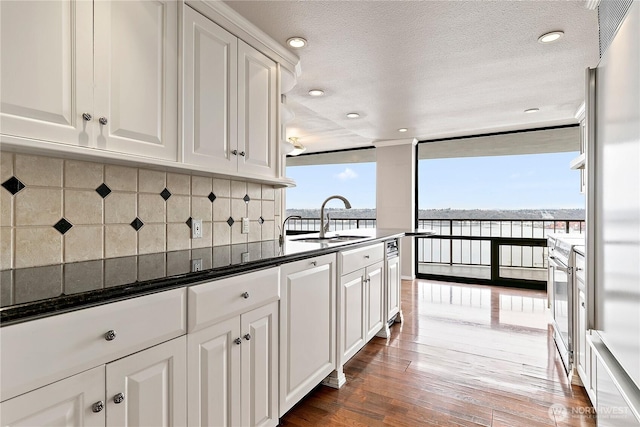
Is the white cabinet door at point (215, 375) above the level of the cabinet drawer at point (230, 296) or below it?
below

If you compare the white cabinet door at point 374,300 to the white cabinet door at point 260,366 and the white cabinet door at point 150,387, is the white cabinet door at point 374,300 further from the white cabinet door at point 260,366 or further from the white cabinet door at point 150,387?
the white cabinet door at point 150,387

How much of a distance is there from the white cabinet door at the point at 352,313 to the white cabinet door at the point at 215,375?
98cm

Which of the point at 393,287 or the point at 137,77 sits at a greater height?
the point at 137,77

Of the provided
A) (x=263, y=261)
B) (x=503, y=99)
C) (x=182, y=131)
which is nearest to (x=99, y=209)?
(x=182, y=131)

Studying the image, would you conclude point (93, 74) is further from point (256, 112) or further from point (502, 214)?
point (502, 214)

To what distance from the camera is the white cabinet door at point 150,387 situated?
0.99m

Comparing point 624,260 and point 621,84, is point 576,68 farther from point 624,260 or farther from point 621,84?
point 624,260

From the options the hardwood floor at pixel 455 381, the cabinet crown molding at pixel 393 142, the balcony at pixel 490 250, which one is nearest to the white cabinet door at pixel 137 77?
the hardwood floor at pixel 455 381

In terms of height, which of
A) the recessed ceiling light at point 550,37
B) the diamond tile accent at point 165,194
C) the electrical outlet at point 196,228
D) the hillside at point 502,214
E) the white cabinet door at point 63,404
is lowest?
the white cabinet door at point 63,404

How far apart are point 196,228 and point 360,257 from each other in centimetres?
119

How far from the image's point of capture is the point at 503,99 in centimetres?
352

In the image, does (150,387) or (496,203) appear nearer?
(150,387)

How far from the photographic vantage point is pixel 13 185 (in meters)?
1.25

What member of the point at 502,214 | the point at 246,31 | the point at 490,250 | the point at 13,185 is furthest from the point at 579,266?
the point at 502,214
